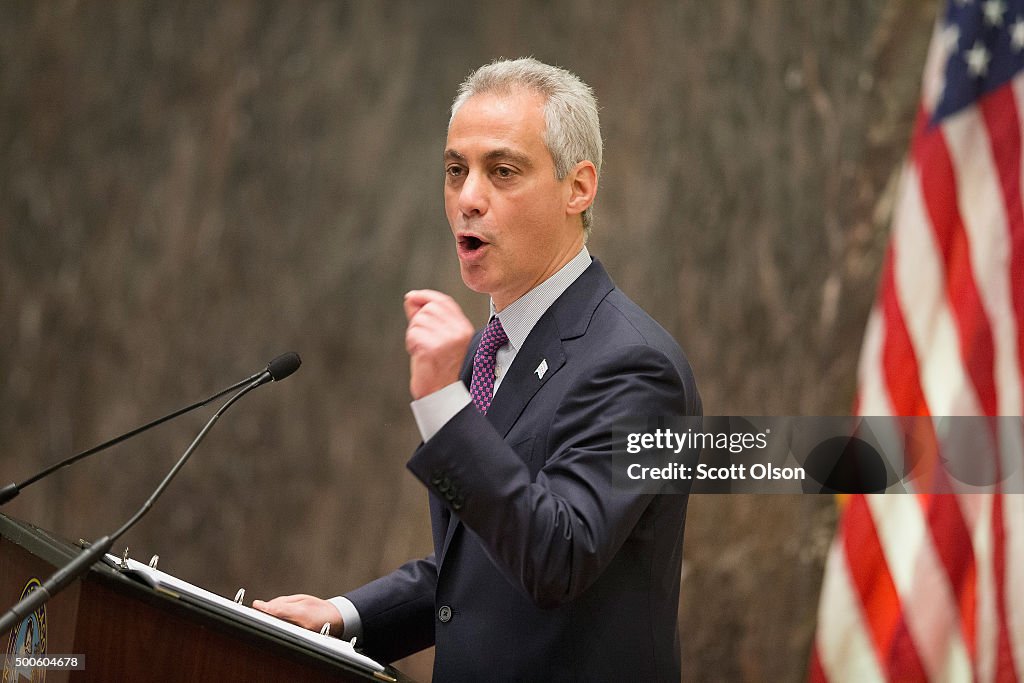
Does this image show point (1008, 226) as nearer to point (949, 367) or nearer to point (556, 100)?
point (949, 367)

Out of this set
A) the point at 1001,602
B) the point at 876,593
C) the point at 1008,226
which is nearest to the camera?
the point at 1001,602

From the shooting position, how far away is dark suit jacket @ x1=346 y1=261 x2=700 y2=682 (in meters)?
1.51

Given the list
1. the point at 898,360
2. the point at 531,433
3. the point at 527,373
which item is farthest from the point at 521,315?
the point at 898,360

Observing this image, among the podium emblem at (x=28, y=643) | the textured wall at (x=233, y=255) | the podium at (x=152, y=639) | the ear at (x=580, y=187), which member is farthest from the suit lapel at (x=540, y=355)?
the textured wall at (x=233, y=255)

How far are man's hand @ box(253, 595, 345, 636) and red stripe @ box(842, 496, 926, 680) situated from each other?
5.28 feet

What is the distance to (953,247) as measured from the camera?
292 centimetres

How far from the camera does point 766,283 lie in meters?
→ 3.39

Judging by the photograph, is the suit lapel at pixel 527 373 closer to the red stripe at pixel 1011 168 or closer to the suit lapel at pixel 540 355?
the suit lapel at pixel 540 355

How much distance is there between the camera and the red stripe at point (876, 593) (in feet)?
9.23

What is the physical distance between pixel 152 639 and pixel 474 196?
90 centimetres

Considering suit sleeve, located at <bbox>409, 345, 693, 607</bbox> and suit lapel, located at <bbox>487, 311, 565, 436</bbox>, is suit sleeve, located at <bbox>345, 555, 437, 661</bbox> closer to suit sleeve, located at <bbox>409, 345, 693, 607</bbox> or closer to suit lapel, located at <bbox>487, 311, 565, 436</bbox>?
suit lapel, located at <bbox>487, 311, 565, 436</bbox>

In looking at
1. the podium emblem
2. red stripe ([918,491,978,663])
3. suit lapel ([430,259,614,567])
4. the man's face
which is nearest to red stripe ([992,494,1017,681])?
red stripe ([918,491,978,663])

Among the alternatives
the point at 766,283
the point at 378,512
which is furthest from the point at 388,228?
the point at 766,283

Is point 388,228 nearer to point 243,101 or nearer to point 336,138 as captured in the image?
point 336,138
